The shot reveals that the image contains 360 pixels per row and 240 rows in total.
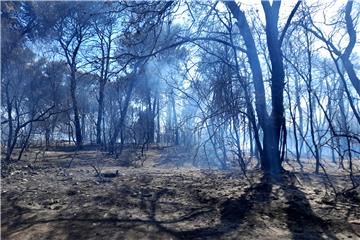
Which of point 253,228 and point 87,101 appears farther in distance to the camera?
point 87,101

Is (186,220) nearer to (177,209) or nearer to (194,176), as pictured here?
(177,209)

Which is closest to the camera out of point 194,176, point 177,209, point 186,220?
point 186,220

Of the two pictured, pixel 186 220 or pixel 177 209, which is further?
pixel 177 209

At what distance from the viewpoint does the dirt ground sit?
4750mm

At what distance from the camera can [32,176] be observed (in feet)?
27.6

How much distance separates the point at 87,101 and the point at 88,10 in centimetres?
1636

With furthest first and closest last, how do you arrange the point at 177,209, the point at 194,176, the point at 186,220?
the point at 194,176
the point at 177,209
the point at 186,220

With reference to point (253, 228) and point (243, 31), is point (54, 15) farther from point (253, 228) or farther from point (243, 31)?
point (253, 228)

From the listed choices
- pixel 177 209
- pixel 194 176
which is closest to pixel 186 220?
pixel 177 209

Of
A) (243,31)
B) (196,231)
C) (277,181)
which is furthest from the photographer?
(243,31)

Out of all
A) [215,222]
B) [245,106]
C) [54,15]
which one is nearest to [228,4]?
[245,106]

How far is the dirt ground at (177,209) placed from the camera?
4.75m

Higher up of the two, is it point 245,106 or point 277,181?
point 245,106

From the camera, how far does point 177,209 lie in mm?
5531
